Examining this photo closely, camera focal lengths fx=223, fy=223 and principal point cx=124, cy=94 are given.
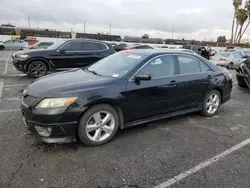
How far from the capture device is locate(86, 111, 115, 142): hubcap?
341 centimetres

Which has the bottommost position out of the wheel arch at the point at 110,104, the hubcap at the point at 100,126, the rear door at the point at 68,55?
the hubcap at the point at 100,126

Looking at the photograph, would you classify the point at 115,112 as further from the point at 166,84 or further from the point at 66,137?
the point at 166,84

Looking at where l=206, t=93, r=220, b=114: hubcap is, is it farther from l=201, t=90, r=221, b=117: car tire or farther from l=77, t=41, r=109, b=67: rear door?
l=77, t=41, r=109, b=67: rear door

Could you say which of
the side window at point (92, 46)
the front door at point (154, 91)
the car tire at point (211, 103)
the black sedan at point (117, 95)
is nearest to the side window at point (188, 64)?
the black sedan at point (117, 95)

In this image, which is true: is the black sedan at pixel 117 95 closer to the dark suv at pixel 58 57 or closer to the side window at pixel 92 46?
the dark suv at pixel 58 57

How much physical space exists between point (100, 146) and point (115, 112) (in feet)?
1.91

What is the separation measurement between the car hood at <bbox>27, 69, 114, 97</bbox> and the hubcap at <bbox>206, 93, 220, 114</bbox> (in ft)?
8.45

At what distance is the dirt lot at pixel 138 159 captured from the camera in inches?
106

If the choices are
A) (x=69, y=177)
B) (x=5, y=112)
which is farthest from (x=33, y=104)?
(x=5, y=112)

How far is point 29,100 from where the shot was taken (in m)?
3.27

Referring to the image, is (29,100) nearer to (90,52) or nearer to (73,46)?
(73,46)

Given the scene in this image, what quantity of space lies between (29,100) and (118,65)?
5.60 feet

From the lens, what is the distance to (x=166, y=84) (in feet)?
13.6

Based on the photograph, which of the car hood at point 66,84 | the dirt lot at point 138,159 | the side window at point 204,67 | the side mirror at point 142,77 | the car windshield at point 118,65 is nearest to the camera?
the dirt lot at point 138,159
